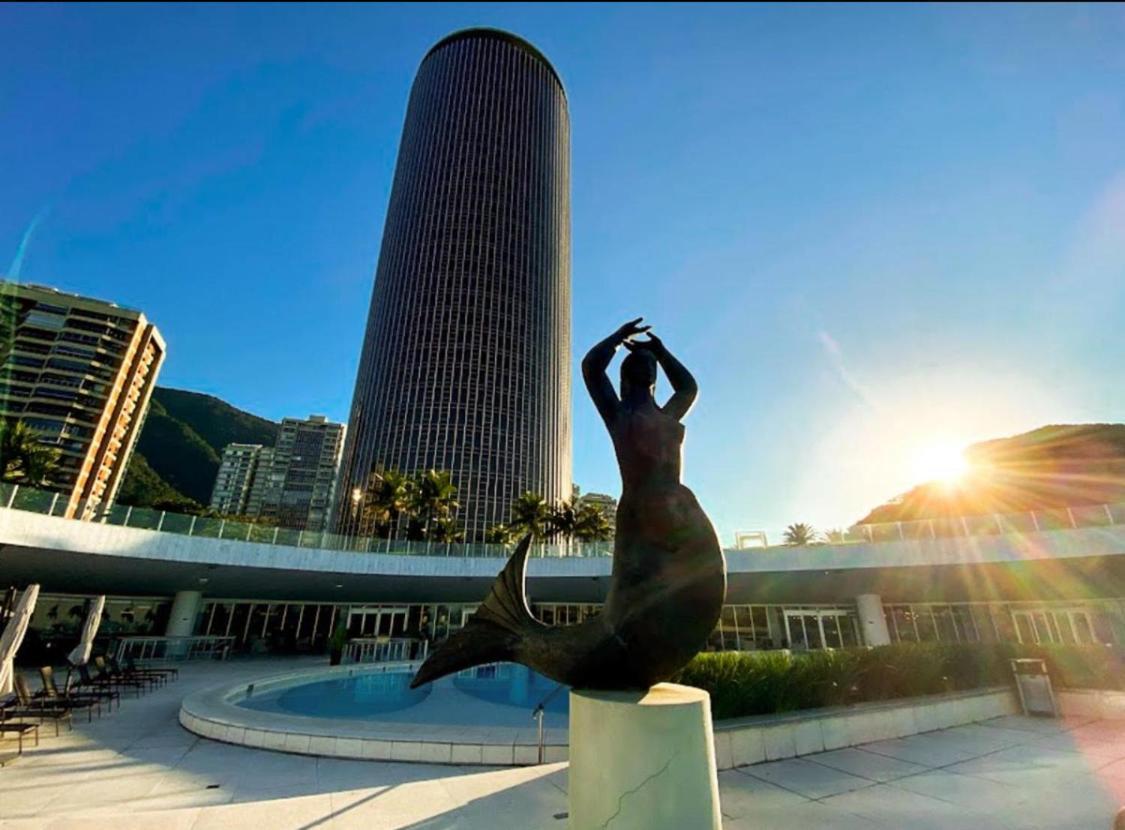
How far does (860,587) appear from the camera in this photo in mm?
26844

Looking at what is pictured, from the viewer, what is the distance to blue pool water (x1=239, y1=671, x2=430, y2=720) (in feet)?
47.0

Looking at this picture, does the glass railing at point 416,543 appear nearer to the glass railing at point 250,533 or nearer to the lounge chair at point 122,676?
the glass railing at point 250,533

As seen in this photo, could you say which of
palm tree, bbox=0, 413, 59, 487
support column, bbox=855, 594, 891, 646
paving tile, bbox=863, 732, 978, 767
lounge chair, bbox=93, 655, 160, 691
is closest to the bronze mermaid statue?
paving tile, bbox=863, 732, 978, 767

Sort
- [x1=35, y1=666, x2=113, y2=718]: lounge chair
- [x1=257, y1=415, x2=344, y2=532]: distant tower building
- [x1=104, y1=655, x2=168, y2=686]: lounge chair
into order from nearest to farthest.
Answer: [x1=35, y1=666, x2=113, y2=718]: lounge chair, [x1=104, y1=655, x2=168, y2=686]: lounge chair, [x1=257, y1=415, x2=344, y2=532]: distant tower building

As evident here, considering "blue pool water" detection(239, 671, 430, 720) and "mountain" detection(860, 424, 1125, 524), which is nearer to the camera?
"blue pool water" detection(239, 671, 430, 720)

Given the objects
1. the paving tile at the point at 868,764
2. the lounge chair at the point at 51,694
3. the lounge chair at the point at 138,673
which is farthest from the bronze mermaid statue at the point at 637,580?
the lounge chair at the point at 138,673

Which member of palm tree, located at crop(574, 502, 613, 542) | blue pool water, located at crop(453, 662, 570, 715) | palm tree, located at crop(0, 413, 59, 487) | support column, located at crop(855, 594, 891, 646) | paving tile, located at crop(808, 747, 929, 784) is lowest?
blue pool water, located at crop(453, 662, 570, 715)

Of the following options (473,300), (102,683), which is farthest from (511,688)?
(473,300)

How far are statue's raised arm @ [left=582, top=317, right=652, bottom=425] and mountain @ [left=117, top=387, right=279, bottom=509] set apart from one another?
274ft

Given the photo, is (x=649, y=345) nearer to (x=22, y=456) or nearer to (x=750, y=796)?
(x=750, y=796)

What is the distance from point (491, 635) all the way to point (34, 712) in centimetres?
1115

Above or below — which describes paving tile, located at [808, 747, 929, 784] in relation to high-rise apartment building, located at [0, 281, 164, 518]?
below

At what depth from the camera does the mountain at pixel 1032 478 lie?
54.8m

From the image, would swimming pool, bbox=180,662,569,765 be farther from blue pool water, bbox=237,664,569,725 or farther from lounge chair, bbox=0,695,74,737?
lounge chair, bbox=0,695,74,737
